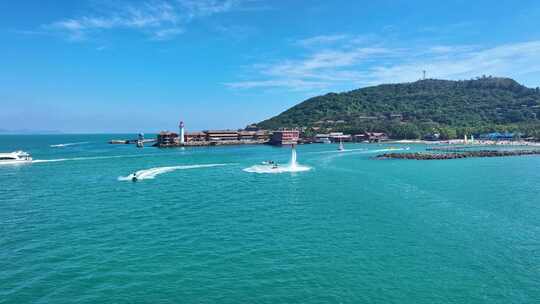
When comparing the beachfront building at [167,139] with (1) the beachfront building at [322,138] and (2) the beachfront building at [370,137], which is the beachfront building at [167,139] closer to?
(1) the beachfront building at [322,138]

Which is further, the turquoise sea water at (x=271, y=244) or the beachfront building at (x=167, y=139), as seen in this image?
the beachfront building at (x=167, y=139)

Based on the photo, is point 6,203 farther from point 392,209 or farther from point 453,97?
point 453,97

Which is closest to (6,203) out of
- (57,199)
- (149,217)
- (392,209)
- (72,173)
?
(57,199)

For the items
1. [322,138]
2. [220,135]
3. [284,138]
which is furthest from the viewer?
[322,138]

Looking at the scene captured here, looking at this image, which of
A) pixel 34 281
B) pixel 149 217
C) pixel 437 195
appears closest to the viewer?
pixel 34 281

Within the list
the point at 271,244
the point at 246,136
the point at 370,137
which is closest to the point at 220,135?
the point at 246,136

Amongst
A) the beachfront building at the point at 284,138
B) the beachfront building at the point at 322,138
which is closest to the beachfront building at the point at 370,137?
the beachfront building at the point at 322,138

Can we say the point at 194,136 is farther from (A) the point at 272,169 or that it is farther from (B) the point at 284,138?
(A) the point at 272,169

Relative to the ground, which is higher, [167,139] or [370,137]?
[167,139]
